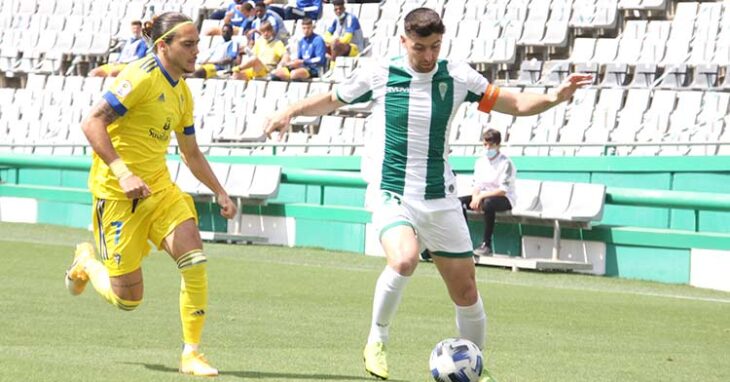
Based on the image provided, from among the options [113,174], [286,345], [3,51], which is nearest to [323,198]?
[286,345]

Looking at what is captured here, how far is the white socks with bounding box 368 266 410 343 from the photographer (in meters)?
8.38

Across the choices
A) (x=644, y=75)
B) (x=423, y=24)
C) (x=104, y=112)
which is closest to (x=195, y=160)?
(x=104, y=112)

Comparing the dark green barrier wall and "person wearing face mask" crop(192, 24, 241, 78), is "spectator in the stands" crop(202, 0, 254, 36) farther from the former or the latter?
the dark green barrier wall

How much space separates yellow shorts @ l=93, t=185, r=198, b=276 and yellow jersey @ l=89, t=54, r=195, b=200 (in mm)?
62

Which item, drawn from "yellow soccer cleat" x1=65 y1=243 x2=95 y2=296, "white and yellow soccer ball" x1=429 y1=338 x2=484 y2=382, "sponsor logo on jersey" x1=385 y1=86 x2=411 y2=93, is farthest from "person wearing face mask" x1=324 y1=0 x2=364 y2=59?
"white and yellow soccer ball" x1=429 y1=338 x2=484 y2=382

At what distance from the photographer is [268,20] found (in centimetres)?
2620

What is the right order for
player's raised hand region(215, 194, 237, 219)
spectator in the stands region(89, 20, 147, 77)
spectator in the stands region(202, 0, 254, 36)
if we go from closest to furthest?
player's raised hand region(215, 194, 237, 219) < spectator in the stands region(202, 0, 254, 36) < spectator in the stands region(89, 20, 147, 77)

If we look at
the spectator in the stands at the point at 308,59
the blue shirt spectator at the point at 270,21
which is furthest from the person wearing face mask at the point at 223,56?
the spectator in the stands at the point at 308,59

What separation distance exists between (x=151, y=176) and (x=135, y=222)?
0.27 m

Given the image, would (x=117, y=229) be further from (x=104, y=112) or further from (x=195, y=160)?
(x=104, y=112)

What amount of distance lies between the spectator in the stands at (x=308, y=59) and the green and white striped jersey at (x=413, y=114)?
53.6ft

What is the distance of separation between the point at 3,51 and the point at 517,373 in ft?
84.4

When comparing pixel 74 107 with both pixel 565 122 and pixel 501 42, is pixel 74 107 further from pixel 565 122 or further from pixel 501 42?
pixel 565 122

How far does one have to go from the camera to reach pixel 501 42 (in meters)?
24.5
